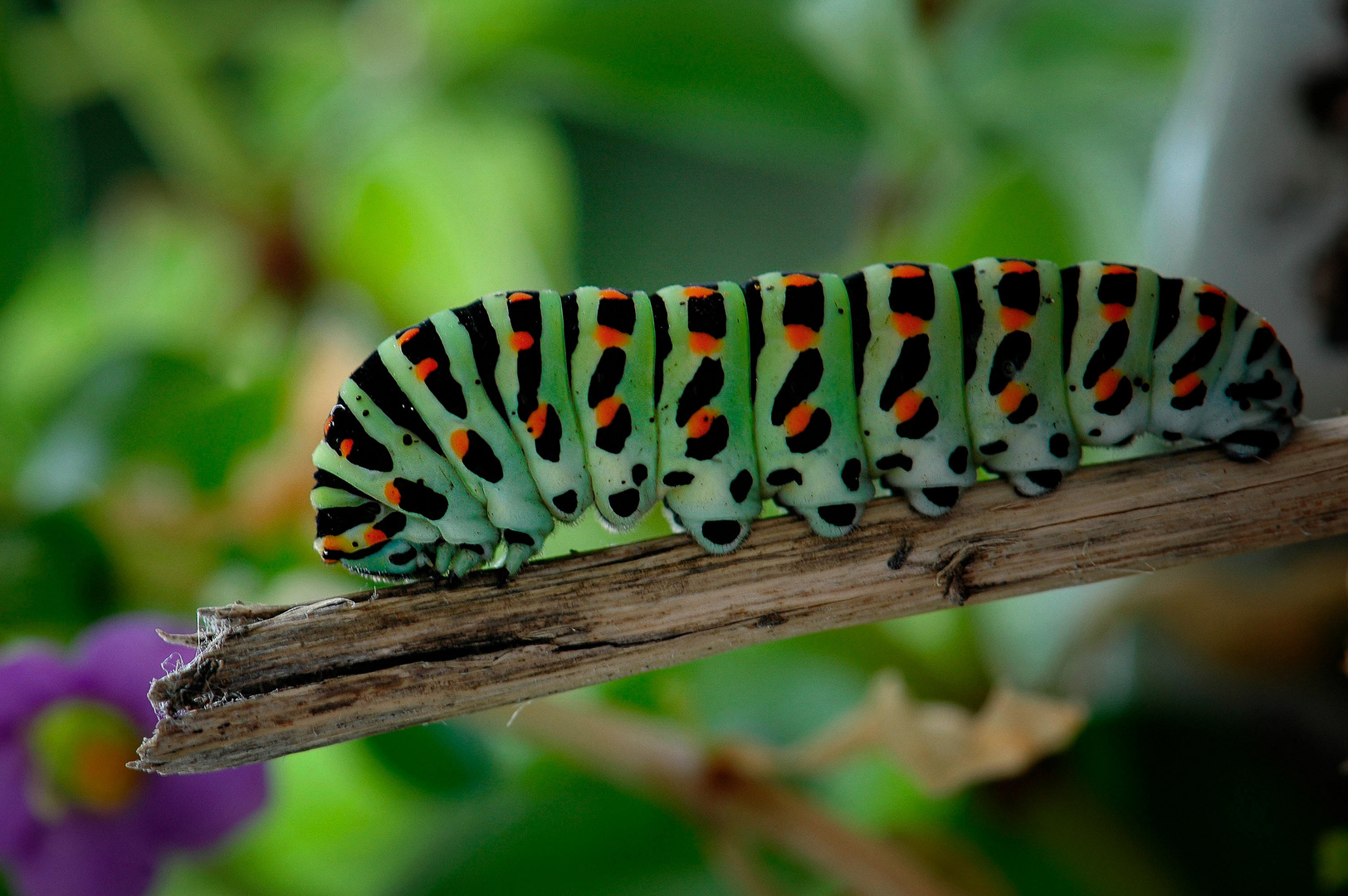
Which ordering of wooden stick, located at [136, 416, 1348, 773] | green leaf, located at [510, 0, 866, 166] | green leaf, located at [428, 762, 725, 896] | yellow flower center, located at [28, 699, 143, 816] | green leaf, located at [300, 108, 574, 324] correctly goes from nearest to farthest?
wooden stick, located at [136, 416, 1348, 773] < yellow flower center, located at [28, 699, 143, 816] < green leaf, located at [428, 762, 725, 896] < green leaf, located at [510, 0, 866, 166] < green leaf, located at [300, 108, 574, 324]

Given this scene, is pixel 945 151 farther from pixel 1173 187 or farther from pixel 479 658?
pixel 479 658

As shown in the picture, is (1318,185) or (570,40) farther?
(570,40)

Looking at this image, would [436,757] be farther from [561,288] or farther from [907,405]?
[561,288]

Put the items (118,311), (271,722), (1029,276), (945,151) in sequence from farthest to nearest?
(118,311) < (945,151) < (1029,276) < (271,722)

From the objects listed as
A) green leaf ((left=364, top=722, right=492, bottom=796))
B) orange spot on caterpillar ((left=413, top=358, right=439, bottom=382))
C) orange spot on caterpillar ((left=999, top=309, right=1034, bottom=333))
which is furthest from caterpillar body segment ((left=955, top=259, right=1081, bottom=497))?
green leaf ((left=364, top=722, right=492, bottom=796))

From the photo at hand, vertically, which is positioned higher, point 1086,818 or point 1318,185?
point 1318,185

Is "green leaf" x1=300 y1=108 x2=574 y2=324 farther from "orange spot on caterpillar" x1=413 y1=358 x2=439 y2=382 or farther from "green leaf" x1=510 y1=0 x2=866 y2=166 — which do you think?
"orange spot on caterpillar" x1=413 y1=358 x2=439 y2=382

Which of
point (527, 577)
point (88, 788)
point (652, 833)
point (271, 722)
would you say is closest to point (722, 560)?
point (527, 577)

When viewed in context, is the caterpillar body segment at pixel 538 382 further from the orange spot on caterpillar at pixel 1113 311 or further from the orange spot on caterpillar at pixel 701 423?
the orange spot on caterpillar at pixel 1113 311
